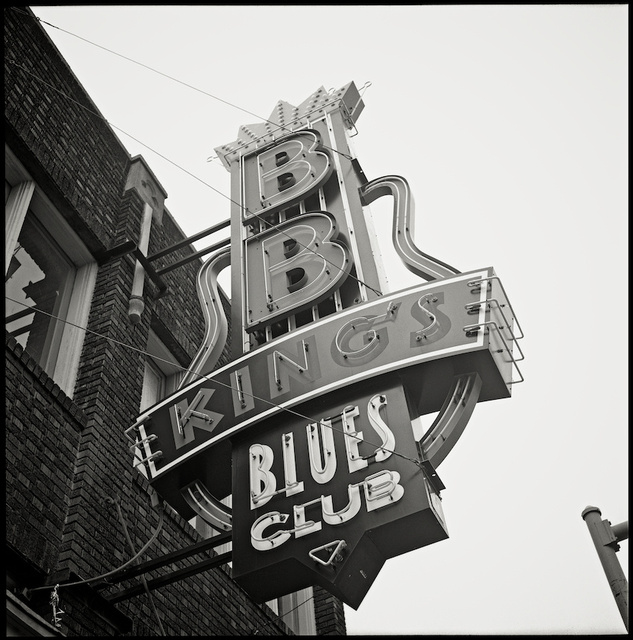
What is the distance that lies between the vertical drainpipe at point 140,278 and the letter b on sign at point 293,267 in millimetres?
1315

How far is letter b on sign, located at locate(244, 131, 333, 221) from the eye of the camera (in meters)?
8.84

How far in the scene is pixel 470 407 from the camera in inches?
237

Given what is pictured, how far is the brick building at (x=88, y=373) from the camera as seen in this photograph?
6359mm

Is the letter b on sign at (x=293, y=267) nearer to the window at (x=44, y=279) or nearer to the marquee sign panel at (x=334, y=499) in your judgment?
the marquee sign panel at (x=334, y=499)

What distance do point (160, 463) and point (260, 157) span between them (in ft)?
15.0

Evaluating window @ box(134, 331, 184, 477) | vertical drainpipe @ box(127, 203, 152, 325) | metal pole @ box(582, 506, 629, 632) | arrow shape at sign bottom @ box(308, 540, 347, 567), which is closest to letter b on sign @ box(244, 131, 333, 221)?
vertical drainpipe @ box(127, 203, 152, 325)

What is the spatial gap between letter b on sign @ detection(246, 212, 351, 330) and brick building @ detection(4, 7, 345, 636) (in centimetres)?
111

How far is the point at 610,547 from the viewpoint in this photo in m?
4.64

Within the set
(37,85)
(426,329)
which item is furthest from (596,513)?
(37,85)

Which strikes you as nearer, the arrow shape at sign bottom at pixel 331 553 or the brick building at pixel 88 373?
the arrow shape at sign bottom at pixel 331 553

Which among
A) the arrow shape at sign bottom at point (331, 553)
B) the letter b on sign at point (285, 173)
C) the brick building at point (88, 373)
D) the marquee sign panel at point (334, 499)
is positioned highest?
the letter b on sign at point (285, 173)

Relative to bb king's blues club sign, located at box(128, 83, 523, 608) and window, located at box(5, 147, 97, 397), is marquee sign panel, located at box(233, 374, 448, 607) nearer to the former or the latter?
A: bb king's blues club sign, located at box(128, 83, 523, 608)

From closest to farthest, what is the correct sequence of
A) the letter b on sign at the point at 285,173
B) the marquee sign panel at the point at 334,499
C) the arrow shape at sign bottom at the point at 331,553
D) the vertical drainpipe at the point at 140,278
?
the arrow shape at sign bottom at the point at 331,553 → the marquee sign panel at the point at 334,499 → the vertical drainpipe at the point at 140,278 → the letter b on sign at the point at 285,173

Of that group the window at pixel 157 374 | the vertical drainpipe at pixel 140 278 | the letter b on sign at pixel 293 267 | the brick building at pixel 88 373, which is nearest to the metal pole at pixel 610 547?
the brick building at pixel 88 373
